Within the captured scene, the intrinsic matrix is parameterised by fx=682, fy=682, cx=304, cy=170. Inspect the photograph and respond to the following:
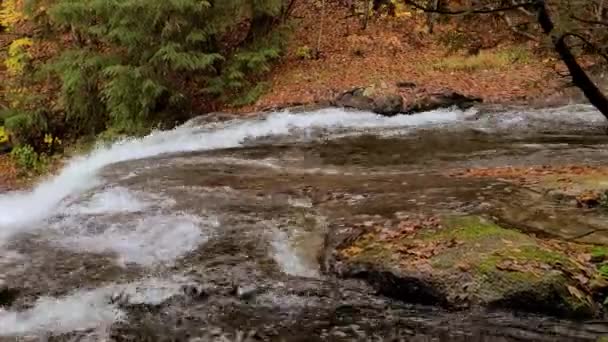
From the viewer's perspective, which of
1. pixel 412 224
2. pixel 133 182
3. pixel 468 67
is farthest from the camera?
pixel 468 67

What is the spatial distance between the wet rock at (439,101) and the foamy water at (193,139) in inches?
13.9

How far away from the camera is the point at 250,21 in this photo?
18375mm

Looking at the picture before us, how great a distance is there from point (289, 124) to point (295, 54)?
5663 millimetres

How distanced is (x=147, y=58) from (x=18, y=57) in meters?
4.97

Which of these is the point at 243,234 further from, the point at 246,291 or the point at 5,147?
the point at 5,147

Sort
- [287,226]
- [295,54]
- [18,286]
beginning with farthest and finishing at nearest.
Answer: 1. [295,54]
2. [287,226]
3. [18,286]

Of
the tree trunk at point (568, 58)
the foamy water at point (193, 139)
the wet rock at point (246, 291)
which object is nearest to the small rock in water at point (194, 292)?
the wet rock at point (246, 291)

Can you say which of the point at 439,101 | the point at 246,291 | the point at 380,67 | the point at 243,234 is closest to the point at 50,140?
the point at 380,67

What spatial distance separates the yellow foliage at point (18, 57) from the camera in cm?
1877

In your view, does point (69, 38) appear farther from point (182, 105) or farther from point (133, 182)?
point (133, 182)

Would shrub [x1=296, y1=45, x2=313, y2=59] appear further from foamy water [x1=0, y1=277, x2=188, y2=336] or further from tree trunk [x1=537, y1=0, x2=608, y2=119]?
tree trunk [x1=537, y1=0, x2=608, y2=119]

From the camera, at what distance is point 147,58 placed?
16.1 meters

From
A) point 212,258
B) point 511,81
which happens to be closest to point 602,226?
point 212,258

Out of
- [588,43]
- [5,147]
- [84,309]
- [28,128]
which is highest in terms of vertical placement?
[588,43]
